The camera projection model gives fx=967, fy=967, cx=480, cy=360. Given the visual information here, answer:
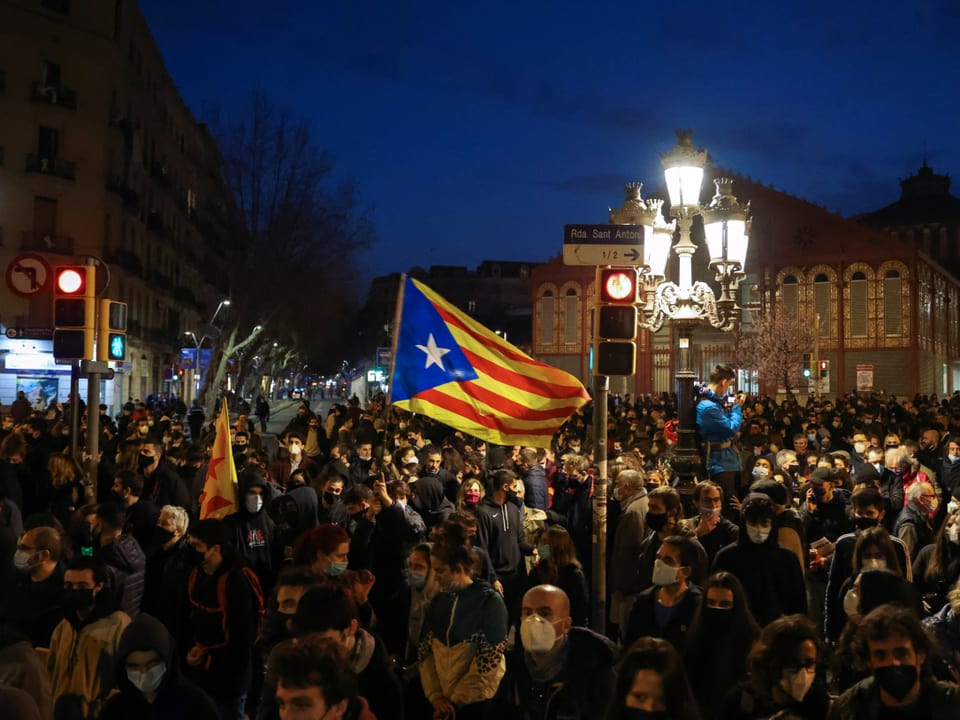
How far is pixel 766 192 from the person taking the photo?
5172cm

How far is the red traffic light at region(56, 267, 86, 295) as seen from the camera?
8.70 metres

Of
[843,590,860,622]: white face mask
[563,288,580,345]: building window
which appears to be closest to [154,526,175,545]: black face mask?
[843,590,860,622]: white face mask

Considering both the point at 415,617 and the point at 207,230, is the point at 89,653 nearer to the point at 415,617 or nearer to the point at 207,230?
the point at 415,617

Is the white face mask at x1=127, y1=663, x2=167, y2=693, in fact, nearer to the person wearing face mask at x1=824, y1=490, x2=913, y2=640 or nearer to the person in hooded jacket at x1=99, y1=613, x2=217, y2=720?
the person in hooded jacket at x1=99, y1=613, x2=217, y2=720

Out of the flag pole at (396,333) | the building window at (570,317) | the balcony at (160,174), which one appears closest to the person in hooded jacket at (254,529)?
the flag pole at (396,333)

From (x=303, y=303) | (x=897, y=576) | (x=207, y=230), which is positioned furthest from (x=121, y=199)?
(x=897, y=576)

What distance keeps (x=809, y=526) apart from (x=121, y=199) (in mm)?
39312

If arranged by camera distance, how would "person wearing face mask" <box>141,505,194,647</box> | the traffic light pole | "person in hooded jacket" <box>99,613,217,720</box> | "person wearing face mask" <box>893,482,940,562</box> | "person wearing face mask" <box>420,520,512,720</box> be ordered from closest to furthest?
1. "person in hooded jacket" <box>99,613,217,720</box>
2. "person wearing face mask" <box>420,520,512,720</box>
3. "person wearing face mask" <box>141,505,194,647</box>
4. the traffic light pole
5. "person wearing face mask" <box>893,482,940,562</box>

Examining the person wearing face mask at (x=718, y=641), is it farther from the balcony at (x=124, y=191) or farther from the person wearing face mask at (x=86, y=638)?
the balcony at (x=124, y=191)

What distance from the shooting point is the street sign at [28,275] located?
967 cm

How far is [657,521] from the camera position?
6.88 metres

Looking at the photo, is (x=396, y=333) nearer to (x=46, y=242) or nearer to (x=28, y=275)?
(x=28, y=275)

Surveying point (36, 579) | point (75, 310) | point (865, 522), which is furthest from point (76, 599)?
point (865, 522)

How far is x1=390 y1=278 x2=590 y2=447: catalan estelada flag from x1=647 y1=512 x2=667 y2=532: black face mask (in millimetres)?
955
